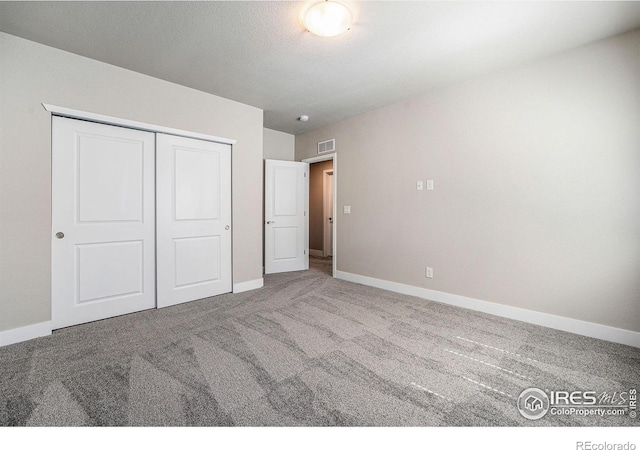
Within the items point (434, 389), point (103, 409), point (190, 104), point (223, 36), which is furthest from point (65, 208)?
point (434, 389)

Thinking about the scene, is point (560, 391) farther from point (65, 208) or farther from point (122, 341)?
point (65, 208)

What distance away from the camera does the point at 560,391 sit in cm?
172

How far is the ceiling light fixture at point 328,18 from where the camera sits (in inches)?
76.5

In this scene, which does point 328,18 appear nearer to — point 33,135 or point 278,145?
point 33,135

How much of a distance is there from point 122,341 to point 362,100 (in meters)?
3.76

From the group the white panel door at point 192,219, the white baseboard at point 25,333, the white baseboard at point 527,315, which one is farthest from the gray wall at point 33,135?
the white baseboard at point 527,315

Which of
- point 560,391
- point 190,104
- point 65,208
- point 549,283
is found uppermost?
point 190,104

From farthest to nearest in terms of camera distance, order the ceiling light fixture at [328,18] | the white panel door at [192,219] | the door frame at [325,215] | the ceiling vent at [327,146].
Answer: the door frame at [325,215], the ceiling vent at [327,146], the white panel door at [192,219], the ceiling light fixture at [328,18]

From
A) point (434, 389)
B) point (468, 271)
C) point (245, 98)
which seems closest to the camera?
point (434, 389)

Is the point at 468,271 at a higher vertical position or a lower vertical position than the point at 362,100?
lower

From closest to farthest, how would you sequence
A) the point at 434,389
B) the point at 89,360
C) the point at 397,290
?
the point at 434,389
the point at 89,360
the point at 397,290

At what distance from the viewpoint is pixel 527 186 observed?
109 inches

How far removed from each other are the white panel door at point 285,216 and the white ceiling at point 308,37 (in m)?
1.87

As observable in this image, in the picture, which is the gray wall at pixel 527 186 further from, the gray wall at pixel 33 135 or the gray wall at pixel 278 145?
the gray wall at pixel 33 135
